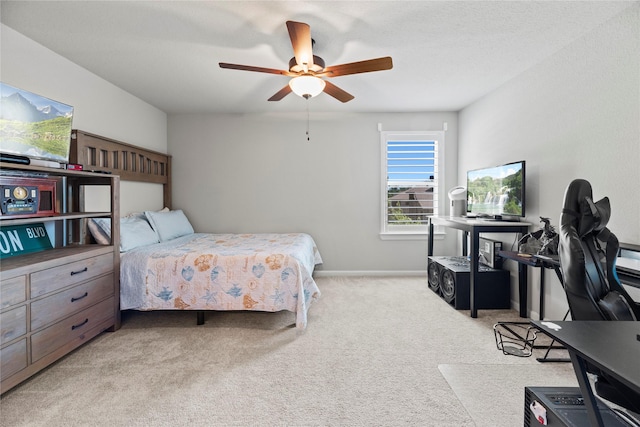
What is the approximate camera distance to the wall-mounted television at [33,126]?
1998mm

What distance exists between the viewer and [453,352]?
2248mm

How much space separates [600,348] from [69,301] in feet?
9.98

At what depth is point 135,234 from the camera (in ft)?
10.2

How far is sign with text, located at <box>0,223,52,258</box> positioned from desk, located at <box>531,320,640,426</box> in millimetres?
3343

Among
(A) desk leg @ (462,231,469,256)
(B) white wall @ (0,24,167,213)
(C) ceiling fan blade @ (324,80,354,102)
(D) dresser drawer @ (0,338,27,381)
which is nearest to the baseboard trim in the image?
(A) desk leg @ (462,231,469,256)

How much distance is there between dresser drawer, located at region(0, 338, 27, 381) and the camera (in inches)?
64.7

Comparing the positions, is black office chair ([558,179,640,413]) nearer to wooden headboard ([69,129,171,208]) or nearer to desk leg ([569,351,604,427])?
desk leg ([569,351,604,427])

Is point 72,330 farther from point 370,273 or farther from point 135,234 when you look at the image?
point 370,273

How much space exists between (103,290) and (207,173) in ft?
7.95

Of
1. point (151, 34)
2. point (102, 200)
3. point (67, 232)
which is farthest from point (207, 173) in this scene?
point (151, 34)

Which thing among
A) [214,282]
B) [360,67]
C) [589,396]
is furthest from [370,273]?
[589,396]

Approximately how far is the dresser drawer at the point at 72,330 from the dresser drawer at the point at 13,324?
12 cm


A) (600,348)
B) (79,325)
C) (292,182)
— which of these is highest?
(292,182)

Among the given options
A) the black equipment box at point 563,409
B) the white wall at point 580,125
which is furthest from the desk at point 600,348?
the white wall at point 580,125
